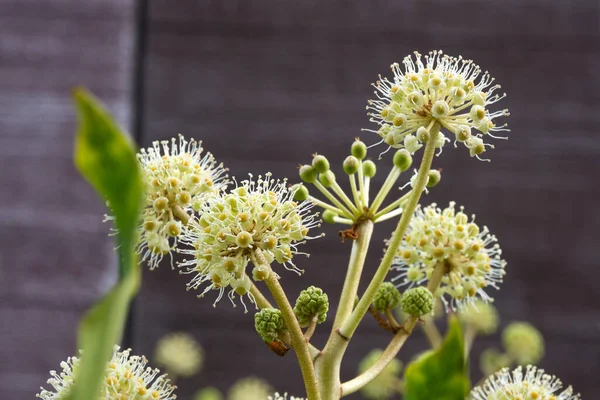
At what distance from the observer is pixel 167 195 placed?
427 mm

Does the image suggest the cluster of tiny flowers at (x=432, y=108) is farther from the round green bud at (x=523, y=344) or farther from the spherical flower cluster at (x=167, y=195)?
the round green bud at (x=523, y=344)

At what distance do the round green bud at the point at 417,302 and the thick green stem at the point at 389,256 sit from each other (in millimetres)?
48

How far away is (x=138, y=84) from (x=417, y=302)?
52.0 inches

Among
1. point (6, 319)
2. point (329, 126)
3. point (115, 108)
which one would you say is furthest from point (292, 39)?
point (6, 319)

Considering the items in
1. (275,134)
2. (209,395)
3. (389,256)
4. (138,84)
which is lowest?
(209,395)

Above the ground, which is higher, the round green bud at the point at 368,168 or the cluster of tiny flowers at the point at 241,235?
the round green bud at the point at 368,168

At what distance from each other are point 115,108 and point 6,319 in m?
0.53


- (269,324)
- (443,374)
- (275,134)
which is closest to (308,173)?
(269,324)

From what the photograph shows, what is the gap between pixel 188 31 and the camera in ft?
5.24

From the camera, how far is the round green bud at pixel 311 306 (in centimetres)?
38

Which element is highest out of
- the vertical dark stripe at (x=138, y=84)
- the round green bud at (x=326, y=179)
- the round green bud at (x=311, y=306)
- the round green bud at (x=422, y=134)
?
the vertical dark stripe at (x=138, y=84)

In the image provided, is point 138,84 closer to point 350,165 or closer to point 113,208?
point 350,165

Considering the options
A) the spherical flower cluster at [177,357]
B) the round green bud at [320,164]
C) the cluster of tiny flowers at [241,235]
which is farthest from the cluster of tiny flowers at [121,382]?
the spherical flower cluster at [177,357]

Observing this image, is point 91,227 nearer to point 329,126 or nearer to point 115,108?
point 115,108
